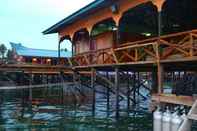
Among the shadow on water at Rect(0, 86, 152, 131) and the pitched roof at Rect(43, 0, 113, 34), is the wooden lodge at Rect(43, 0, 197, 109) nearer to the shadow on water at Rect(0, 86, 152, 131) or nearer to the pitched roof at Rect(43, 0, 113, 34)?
the pitched roof at Rect(43, 0, 113, 34)

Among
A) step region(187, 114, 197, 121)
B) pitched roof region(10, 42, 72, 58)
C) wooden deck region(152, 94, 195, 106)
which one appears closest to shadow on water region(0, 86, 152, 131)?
wooden deck region(152, 94, 195, 106)

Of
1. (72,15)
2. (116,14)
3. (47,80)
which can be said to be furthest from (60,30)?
(47,80)

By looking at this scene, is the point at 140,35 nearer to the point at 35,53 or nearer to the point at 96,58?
the point at 96,58

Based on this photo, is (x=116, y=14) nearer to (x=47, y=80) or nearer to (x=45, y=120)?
(x=45, y=120)

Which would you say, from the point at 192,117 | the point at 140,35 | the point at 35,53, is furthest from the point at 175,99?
the point at 35,53

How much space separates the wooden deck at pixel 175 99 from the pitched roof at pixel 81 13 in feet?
25.9

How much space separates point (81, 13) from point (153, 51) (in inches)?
287

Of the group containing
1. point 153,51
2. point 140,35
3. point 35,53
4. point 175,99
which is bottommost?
point 175,99

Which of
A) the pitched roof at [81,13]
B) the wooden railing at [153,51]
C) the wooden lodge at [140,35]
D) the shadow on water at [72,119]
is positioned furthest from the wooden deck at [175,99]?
the pitched roof at [81,13]

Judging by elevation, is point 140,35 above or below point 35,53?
below

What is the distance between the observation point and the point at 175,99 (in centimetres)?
1252

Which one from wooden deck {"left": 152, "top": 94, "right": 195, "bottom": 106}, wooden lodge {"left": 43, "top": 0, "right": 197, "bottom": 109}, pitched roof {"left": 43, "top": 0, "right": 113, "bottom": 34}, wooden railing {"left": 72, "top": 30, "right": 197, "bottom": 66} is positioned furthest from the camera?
pitched roof {"left": 43, "top": 0, "right": 113, "bottom": 34}

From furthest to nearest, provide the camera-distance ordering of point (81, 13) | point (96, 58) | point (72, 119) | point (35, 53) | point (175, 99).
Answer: point (35, 53) → point (96, 58) → point (81, 13) → point (72, 119) → point (175, 99)

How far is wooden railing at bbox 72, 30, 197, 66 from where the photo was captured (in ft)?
48.2
